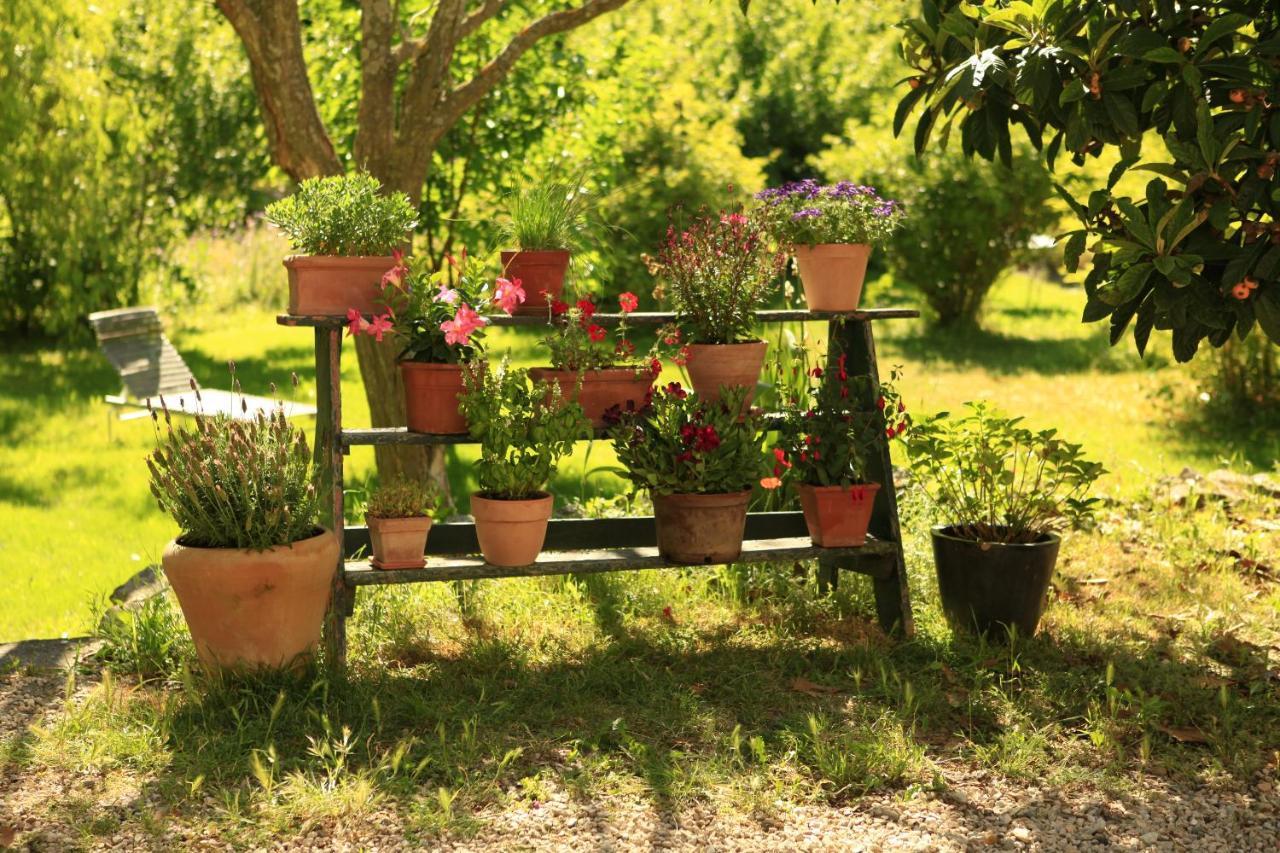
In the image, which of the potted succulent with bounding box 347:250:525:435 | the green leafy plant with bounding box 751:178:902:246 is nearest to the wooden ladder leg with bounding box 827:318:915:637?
the green leafy plant with bounding box 751:178:902:246

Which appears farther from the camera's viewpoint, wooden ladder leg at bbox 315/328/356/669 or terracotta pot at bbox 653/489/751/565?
terracotta pot at bbox 653/489/751/565

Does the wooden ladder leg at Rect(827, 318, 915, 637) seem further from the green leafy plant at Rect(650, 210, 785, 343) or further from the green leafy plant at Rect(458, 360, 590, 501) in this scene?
the green leafy plant at Rect(458, 360, 590, 501)

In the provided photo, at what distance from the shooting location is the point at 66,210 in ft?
38.5

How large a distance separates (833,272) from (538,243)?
1061mm

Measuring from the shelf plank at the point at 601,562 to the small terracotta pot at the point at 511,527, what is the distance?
0.12 feet

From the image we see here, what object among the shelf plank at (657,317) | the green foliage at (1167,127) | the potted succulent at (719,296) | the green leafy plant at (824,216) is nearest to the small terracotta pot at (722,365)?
the potted succulent at (719,296)

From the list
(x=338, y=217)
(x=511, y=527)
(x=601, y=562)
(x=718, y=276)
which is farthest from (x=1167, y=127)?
(x=338, y=217)

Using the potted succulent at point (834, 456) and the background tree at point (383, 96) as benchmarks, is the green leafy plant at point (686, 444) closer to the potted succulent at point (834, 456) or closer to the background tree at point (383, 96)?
the potted succulent at point (834, 456)

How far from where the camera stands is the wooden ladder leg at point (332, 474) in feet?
14.5

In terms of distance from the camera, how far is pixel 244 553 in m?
4.12

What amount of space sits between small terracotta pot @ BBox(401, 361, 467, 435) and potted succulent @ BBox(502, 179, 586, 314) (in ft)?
1.36

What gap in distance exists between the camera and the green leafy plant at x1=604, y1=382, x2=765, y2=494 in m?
4.59

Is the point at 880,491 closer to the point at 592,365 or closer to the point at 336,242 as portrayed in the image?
the point at 592,365

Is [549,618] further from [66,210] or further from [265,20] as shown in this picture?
[66,210]
